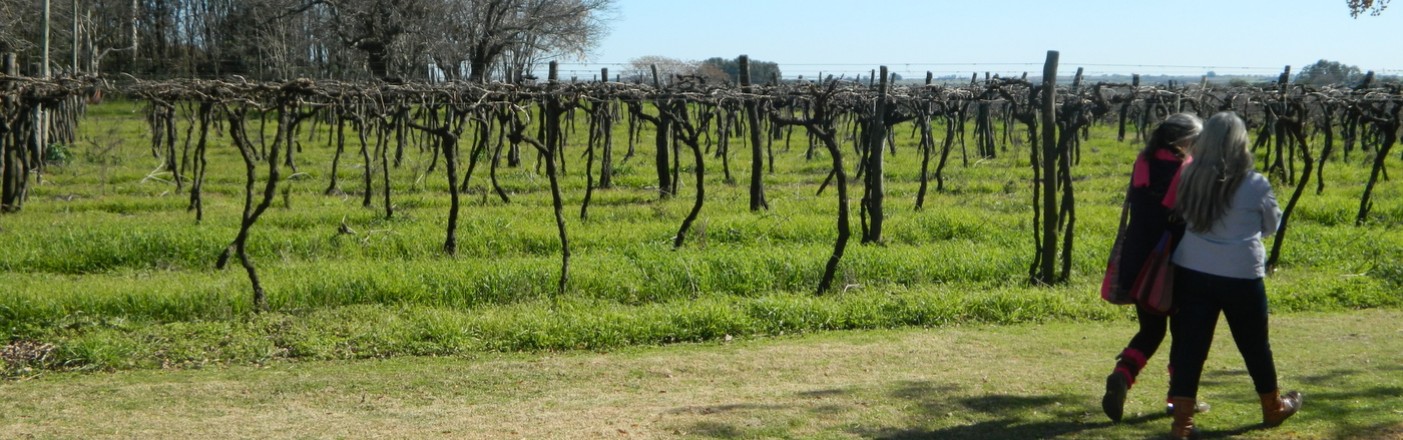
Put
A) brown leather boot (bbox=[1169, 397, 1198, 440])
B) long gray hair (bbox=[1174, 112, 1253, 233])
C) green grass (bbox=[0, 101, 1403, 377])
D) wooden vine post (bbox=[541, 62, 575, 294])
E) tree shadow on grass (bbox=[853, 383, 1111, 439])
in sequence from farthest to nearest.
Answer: wooden vine post (bbox=[541, 62, 575, 294]) → green grass (bbox=[0, 101, 1403, 377]) → tree shadow on grass (bbox=[853, 383, 1111, 439]) → brown leather boot (bbox=[1169, 397, 1198, 440]) → long gray hair (bbox=[1174, 112, 1253, 233])

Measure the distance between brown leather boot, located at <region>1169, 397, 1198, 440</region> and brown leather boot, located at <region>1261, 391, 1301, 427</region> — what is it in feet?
1.07

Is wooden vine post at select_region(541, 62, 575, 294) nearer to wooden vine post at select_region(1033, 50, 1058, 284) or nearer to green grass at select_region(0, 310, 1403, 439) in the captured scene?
green grass at select_region(0, 310, 1403, 439)

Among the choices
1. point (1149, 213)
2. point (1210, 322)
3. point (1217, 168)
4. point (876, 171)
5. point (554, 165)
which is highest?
point (1217, 168)

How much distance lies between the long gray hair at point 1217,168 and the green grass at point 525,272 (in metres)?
3.42

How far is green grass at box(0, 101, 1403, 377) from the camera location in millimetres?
7020

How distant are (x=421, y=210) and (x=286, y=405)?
7.72 meters

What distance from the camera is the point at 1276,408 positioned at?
182 inches

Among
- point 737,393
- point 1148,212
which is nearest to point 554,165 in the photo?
point 737,393

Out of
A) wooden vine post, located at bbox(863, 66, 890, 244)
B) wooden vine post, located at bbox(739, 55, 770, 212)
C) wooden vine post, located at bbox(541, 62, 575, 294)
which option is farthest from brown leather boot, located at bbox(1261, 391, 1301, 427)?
wooden vine post, located at bbox(739, 55, 770, 212)

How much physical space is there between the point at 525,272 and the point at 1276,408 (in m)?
5.34

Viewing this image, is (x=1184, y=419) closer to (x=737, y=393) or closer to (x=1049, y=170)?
(x=737, y=393)

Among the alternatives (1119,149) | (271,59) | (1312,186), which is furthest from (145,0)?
(1312,186)

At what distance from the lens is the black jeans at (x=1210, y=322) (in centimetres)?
436

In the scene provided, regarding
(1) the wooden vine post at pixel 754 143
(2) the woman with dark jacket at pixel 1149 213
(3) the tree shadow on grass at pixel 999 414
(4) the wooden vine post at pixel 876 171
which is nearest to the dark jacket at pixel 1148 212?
(2) the woman with dark jacket at pixel 1149 213
